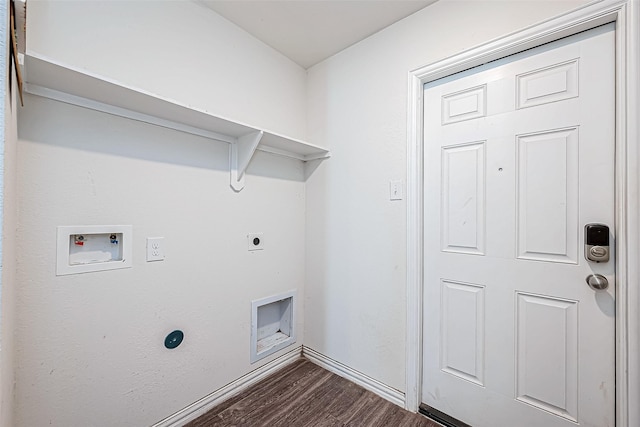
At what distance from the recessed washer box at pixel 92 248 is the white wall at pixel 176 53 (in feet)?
2.28

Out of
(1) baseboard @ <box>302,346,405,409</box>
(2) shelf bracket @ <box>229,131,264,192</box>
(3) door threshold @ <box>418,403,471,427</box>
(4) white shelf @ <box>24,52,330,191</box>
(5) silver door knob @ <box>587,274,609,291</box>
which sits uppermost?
(4) white shelf @ <box>24,52,330,191</box>

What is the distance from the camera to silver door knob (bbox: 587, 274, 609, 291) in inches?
43.1

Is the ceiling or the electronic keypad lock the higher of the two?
the ceiling

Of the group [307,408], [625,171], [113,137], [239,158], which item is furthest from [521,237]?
[113,137]

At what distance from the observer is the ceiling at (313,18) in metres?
1.52

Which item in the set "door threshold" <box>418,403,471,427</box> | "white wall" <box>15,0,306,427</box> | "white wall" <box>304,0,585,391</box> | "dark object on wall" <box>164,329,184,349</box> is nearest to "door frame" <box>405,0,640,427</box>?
"white wall" <box>304,0,585,391</box>

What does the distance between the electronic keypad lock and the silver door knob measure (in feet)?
0.23

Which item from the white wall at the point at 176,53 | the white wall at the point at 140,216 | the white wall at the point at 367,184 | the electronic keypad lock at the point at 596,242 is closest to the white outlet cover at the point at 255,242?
the white wall at the point at 140,216

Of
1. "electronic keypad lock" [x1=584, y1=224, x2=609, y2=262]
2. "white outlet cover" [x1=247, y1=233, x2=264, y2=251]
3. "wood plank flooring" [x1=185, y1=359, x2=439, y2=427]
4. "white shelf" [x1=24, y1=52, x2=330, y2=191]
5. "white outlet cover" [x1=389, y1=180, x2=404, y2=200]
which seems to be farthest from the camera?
"white outlet cover" [x1=247, y1=233, x2=264, y2=251]

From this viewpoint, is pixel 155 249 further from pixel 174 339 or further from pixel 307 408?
→ pixel 307 408

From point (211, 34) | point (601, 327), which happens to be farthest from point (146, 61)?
point (601, 327)

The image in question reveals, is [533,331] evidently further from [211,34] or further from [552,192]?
[211,34]

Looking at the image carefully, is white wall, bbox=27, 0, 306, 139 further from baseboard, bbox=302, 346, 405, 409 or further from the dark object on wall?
baseboard, bbox=302, 346, 405, 409

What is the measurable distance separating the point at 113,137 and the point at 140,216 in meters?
0.38
